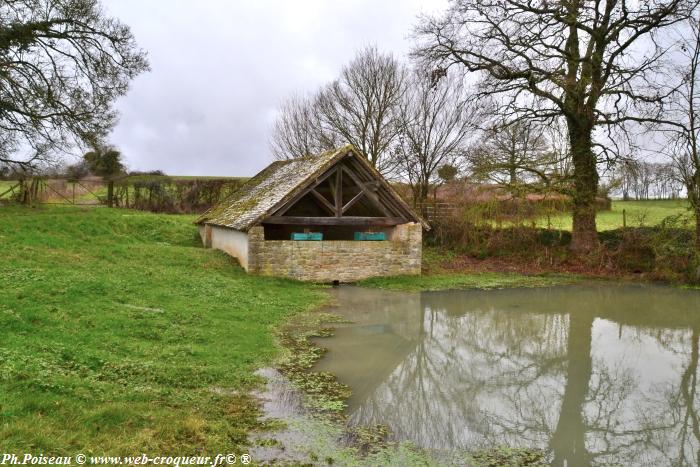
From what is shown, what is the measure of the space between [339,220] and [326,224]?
0.41 m

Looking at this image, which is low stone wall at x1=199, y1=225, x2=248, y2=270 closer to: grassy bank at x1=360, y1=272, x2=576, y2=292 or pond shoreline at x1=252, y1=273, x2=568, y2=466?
grassy bank at x1=360, y1=272, x2=576, y2=292

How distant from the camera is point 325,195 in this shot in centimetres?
1836

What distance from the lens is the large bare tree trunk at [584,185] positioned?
1919 cm

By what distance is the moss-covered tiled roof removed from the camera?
15102mm

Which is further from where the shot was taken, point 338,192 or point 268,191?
point 268,191

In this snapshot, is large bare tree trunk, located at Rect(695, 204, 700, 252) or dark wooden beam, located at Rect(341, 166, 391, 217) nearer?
dark wooden beam, located at Rect(341, 166, 391, 217)

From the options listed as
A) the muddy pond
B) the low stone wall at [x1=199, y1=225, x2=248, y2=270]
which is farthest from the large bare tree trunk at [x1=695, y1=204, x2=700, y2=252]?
the low stone wall at [x1=199, y1=225, x2=248, y2=270]

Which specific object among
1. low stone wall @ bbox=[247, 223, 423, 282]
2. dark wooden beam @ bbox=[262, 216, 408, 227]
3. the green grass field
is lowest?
low stone wall @ bbox=[247, 223, 423, 282]

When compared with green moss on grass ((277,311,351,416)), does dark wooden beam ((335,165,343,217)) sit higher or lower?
higher

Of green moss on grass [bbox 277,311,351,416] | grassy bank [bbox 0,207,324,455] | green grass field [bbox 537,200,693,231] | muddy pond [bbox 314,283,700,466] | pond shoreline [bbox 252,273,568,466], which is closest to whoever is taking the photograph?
grassy bank [bbox 0,207,324,455]

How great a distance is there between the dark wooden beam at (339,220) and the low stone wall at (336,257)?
38 centimetres

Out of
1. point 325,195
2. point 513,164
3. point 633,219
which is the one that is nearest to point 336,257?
point 325,195

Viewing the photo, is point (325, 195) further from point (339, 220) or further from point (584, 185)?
point (584, 185)

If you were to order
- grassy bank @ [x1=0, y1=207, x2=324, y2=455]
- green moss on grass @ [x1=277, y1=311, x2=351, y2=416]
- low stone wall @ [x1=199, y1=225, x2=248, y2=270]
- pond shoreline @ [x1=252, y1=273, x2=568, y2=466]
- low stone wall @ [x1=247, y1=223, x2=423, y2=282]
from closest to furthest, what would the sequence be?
1. grassy bank @ [x1=0, y1=207, x2=324, y2=455]
2. pond shoreline @ [x1=252, y1=273, x2=568, y2=466]
3. green moss on grass @ [x1=277, y1=311, x2=351, y2=416]
4. low stone wall @ [x1=247, y1=223, x2=423, y2=282]
5. low stone wall @ [x1=199, y1=225, x2=248, y2=270]
